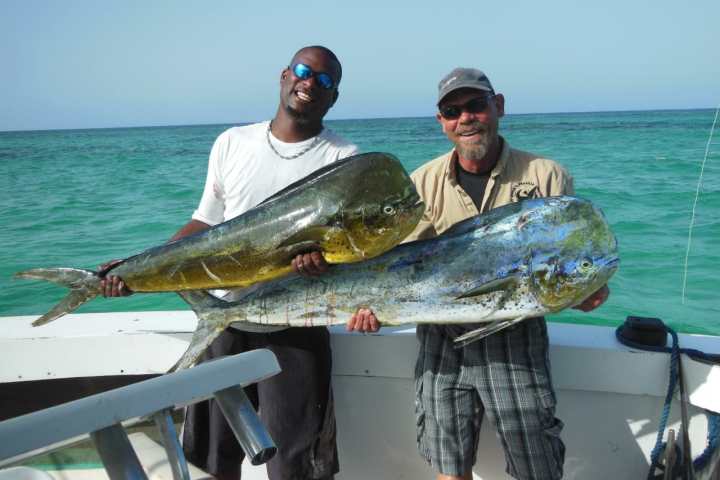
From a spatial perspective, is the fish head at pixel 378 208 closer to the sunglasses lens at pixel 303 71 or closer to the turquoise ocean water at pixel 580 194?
the sunglasses lens at pixel 303 71

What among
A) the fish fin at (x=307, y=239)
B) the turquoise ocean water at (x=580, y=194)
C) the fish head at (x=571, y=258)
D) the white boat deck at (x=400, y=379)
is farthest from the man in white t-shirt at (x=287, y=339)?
the turquoise ocean water at (x=580, y=194)

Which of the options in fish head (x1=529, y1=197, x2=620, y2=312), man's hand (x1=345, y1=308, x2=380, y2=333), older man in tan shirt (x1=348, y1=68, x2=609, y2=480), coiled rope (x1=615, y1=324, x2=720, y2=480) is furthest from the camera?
coiled rope (x1=615, y1=324, x2=720, y2=480)

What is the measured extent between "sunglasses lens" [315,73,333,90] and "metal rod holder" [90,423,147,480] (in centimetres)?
176

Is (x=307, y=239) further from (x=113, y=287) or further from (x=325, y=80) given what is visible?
(x=325, y=80)

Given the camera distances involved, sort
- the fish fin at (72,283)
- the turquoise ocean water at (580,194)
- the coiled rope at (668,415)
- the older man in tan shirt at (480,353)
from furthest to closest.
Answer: the turquoise ocean water at (580,194) < the coiled rope at (668,415) < the older man in tan shirt at (480,353) < the fish fin at (72,283)

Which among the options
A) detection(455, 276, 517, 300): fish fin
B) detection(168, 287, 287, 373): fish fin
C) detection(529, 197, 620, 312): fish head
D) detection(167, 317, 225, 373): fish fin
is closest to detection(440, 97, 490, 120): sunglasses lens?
detection(529, 197, 620, 312): fish head

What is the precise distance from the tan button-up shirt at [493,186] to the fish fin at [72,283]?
1.27 meters

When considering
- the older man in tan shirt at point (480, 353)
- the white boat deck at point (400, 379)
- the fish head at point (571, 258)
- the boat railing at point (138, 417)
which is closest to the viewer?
the boat railing at point (138, 417)

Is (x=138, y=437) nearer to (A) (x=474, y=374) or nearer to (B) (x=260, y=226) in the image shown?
(B) (x=260, y=226)

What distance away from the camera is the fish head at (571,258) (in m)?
1.86

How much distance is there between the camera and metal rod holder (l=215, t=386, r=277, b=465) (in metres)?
1.12

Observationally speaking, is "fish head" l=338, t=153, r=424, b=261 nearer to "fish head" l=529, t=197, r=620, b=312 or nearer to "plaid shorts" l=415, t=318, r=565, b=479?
"fish head" l=529, t=197, r=620, b=312

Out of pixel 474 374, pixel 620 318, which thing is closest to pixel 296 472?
pixel 474 374

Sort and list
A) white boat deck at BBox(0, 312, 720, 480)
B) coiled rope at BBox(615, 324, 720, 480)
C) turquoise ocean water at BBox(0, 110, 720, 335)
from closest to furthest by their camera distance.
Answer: coiled rope at BBox(615, 324, 720, 480) → white boat deck at BBox(0, 312, 720, 480) → turquoise ocean water at BBox(0, 110, 720, 335)
